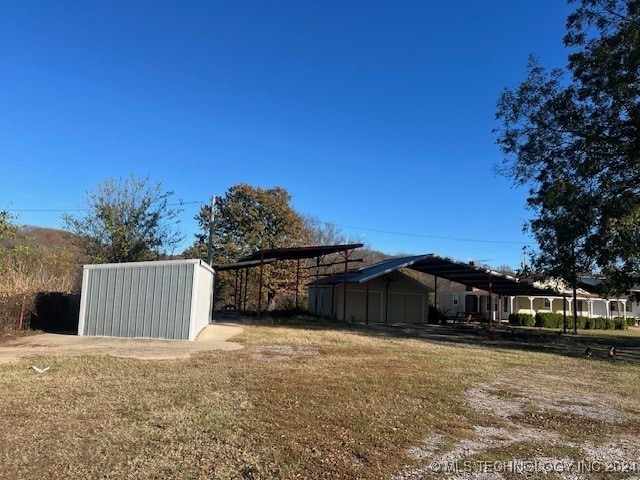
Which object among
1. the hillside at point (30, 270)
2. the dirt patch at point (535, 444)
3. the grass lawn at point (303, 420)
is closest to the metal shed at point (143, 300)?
the hillside at point (30, 270)

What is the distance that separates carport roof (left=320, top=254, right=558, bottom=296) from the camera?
26297 millimetres

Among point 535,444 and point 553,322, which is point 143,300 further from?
point 553,322

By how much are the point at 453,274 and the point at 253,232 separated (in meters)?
14.7

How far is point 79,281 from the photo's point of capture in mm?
21438

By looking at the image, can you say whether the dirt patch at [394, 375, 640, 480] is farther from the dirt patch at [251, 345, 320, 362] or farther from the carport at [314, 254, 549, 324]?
the carport at [314, 254, 549, 324]

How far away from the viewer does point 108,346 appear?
12.8 m

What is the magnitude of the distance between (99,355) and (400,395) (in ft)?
22.6

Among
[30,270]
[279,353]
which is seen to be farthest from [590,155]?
[30,270]

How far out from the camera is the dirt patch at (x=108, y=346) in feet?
36.9

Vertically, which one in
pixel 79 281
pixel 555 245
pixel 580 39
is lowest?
pixel 79 281

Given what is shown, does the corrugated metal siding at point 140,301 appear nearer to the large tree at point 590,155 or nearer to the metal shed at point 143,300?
the metal shed at point 143,300

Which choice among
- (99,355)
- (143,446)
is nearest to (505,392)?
(143,446)

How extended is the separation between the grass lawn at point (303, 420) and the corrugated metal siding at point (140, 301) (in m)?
4.34

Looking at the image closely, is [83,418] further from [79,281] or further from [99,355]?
[79,281]
